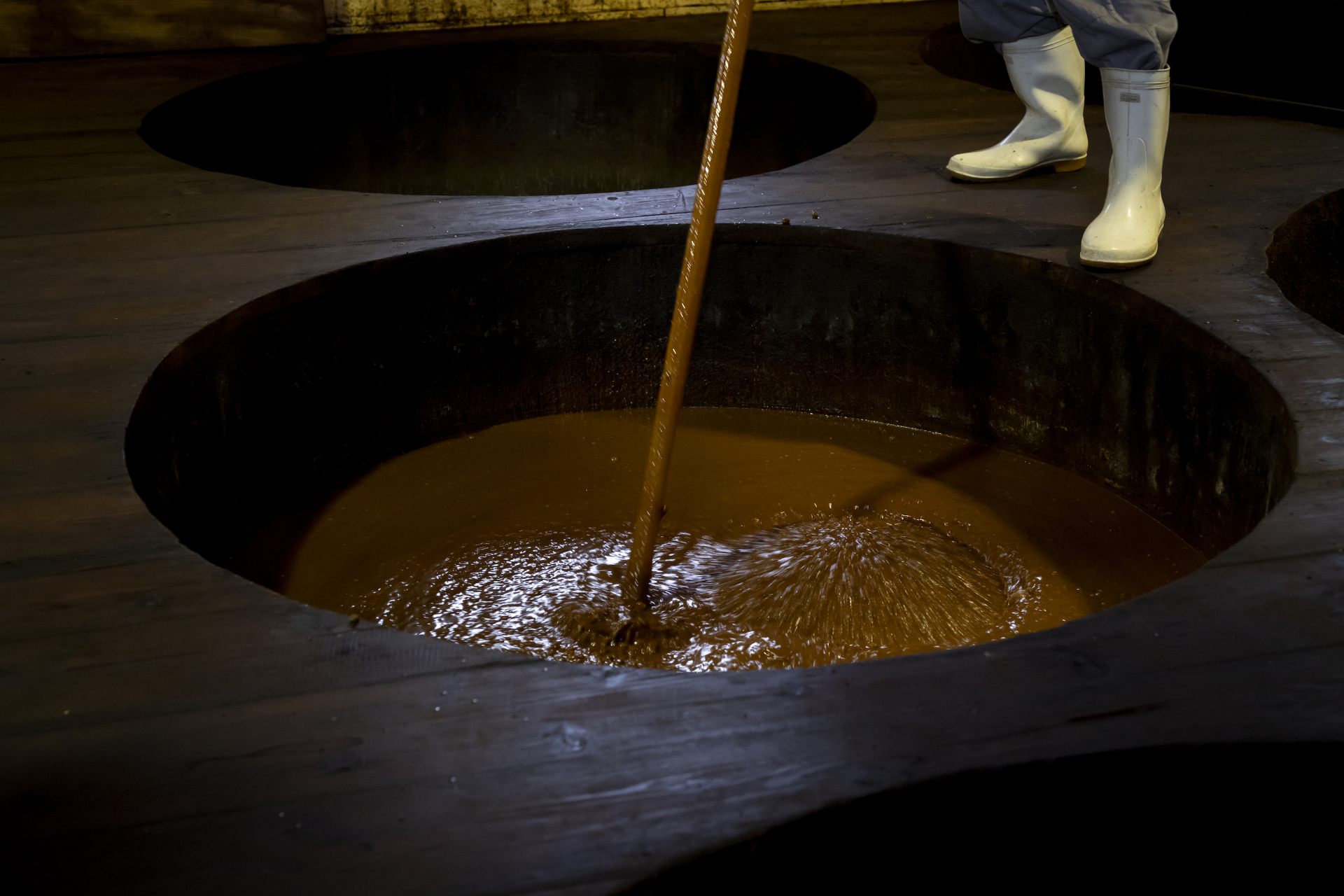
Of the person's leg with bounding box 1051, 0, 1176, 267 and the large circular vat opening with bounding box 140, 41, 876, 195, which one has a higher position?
the person's leg with bounding box 1051, 0, 1176, 267

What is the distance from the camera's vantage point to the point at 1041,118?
8.62 feet

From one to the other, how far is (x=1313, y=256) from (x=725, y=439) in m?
1.27

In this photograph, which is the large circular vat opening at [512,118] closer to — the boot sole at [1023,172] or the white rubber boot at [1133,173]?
the boot sole at [1023,172]

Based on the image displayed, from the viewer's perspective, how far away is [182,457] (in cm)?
200

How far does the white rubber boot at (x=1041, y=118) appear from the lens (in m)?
2.56

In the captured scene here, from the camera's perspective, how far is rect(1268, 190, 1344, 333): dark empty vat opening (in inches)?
95.0

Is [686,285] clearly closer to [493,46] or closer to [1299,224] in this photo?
[1299,224]

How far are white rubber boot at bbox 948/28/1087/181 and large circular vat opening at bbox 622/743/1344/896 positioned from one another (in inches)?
69.2

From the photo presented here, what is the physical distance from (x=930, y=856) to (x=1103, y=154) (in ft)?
6.97

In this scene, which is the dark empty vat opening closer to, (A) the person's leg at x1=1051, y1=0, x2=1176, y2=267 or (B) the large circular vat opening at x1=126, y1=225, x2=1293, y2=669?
(A) the person's leg at x1=1051, y1=0, x2=1176, y2=267

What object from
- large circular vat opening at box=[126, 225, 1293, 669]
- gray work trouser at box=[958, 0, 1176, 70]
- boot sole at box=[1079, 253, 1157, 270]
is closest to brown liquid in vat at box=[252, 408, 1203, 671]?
large circular vat opening at box=[126, 225, 1293, 669]

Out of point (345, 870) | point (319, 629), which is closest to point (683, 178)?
point (319, 629)

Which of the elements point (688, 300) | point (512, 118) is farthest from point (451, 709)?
point (512, 118)

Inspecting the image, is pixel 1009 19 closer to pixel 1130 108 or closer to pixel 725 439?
pixel 1130 108
